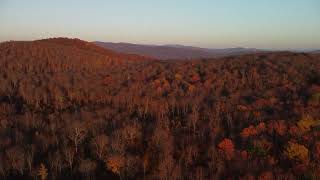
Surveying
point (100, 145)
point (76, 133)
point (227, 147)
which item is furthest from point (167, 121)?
point (100, 145)

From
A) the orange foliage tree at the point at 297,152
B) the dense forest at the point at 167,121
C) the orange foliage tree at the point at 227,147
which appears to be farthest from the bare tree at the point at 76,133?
the orange foliage tree at the point at 297,152

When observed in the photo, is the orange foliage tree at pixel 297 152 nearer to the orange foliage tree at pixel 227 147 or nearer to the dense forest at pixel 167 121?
the dense forest at pixel 167 121

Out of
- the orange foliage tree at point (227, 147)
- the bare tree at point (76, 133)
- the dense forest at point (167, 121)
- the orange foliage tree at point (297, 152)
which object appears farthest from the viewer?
the bare tree at point (76, 133)

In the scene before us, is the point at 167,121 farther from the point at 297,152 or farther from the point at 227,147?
the point at 297,152

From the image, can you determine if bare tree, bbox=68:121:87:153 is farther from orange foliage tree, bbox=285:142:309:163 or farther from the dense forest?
orange foliage tree, bbox=285:142:309:163

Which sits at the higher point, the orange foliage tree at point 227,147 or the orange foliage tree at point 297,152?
the orange foliage tree at point 297,152

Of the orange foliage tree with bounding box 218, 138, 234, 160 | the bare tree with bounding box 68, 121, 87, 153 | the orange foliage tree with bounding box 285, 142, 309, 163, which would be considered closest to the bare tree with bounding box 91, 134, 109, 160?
the bare tree with bounding box 68, 121, 87, 153

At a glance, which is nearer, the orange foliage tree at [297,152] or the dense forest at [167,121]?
the dense forest at [167,121]

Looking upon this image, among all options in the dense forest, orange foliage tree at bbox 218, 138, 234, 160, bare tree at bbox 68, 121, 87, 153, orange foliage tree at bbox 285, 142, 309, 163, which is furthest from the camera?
bare tree at bbox 68, 121, 87, 153

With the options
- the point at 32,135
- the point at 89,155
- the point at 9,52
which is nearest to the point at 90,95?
the point at 32,135

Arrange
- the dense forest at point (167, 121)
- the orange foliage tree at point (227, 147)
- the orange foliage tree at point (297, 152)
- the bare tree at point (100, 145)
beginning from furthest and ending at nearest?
the orange foliage tree at point (227, 147) < the bare tree at point (100, 145) < the orange foliage tree at point (297, 152) < the dense forest at point (167, 121)

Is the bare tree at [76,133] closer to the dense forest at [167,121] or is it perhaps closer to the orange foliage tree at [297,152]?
the dense forest at [167,121]
